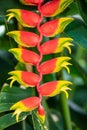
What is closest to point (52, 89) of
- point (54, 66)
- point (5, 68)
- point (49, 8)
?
point (54, 66)

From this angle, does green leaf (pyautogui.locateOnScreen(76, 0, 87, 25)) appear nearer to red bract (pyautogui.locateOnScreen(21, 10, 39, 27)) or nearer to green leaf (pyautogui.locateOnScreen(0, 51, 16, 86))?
red bract (pyautogui.locateOnScreen(21, 10, 39, 27))

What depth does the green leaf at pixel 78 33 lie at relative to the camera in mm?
839

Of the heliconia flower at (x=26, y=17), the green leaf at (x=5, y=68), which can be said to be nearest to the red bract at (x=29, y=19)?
the heliconia flower at (x=26, y=17)

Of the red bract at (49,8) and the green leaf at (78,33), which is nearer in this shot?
the red bract at (49,8)

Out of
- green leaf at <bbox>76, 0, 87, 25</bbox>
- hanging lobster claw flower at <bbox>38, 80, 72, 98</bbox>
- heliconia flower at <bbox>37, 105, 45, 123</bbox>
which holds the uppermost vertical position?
green leaf at <bbox>76, 0, 87, 25</bbox>

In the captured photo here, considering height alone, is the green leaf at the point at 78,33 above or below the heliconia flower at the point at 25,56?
below

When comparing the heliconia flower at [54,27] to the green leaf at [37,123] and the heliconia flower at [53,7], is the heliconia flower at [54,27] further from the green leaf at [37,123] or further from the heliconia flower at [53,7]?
the green leaf at [37,123]

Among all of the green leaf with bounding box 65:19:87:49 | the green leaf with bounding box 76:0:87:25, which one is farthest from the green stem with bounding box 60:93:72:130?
the green leaf with bounding box 76:0:87:25

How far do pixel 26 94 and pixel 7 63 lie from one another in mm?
230

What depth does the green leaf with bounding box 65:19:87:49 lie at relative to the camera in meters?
0.84

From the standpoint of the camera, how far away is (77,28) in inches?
35.3

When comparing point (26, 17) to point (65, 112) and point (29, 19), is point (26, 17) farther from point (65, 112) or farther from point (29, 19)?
point (65, 112)

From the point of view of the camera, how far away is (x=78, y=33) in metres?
0.86

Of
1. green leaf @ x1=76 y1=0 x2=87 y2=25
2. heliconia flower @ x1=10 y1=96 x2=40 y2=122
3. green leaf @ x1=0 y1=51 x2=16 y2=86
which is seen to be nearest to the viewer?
heliconia flower @ x1=10 y1=96 x2=40 y2=122
